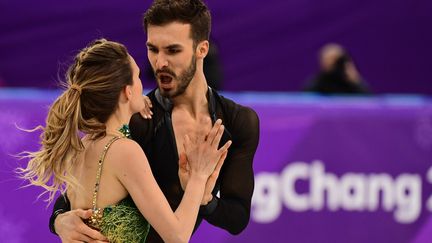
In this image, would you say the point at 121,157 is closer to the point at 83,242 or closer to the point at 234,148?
the point at 83,242

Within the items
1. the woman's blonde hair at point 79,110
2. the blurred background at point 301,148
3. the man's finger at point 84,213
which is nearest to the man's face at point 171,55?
the woman's blonde hair at point 79,110

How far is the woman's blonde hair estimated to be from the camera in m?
4.27

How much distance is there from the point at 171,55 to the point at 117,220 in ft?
2.77

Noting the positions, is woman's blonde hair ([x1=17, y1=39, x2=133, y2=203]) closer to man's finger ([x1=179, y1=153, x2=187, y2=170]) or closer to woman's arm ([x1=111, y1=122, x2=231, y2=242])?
woman's arm ([x1=111, y1=122, x2=231, y2=242])

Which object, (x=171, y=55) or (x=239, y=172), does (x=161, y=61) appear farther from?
(x=239, y=172)

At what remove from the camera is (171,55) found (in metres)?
4.59

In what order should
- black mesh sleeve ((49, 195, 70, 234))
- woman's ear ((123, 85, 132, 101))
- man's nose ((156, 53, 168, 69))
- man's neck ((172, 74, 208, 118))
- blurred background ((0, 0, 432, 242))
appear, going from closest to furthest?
woman's ear ((123, 85, 132, 101))
man's nose ((156, 53, 168, 69))
black mesh sleeve ((49, 195, 70, 234))
man's neck ((172, 74, 208, 118))
blurred background ((0, 0, 432, 242))

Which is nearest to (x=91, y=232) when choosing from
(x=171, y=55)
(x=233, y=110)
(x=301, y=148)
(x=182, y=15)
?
(x=171, y=55)

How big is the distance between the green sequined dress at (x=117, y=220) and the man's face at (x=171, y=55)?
1.50ft

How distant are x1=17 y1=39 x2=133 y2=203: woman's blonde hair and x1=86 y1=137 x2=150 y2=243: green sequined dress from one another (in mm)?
140

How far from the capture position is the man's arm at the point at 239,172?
4797 mm

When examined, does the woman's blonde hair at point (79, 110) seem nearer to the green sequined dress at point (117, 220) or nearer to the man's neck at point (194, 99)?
the green sequined dress at point (117, 220)

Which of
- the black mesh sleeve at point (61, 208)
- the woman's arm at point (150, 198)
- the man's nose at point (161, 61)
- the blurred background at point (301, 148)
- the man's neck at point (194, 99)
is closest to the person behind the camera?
the woman's arm at point (150, 198)

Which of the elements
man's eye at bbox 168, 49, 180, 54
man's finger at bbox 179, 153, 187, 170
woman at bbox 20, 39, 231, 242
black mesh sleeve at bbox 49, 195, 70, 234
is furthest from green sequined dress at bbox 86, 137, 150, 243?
man's eye at bbox 168, 49, 180, 54
